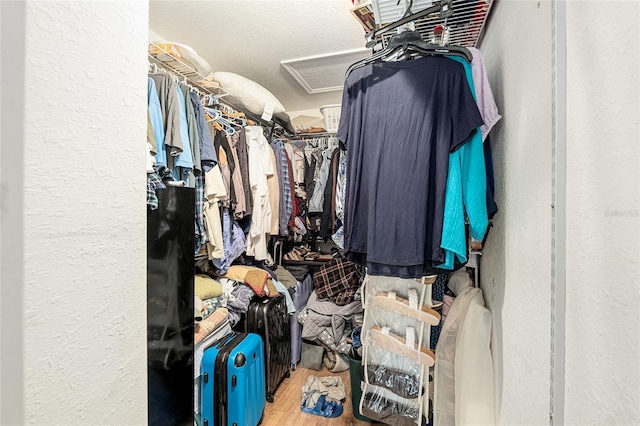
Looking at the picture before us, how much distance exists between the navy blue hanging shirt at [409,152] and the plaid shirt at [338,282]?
1.30 m

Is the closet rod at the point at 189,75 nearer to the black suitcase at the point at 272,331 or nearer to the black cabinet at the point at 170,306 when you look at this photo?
the black cabinet at the point at 170,306

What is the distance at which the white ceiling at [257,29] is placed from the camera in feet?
4.73

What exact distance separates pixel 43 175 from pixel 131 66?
29cm

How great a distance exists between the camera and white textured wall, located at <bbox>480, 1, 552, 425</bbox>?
581 mm

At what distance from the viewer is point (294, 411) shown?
1708 millimetres

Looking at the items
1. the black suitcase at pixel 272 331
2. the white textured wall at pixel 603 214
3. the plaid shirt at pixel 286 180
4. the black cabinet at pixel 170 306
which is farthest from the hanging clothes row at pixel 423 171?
the plaid shirt at pixel 286 180

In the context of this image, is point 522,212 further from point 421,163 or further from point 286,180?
point 286,180

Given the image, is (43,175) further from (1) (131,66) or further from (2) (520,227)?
(2) (520,227)

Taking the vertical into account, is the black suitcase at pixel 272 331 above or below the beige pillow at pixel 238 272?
below

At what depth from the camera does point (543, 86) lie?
1.95ft

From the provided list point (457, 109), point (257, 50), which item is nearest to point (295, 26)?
point (257, 50)

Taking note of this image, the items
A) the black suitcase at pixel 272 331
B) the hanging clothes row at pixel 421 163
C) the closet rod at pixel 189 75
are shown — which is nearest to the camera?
the hanging clothes row at pixel 421 163

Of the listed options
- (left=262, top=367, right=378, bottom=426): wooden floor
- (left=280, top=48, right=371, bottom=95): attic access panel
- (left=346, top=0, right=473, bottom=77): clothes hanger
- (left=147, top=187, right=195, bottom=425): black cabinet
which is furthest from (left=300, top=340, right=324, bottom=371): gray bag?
(left=280, top=48, right=371, bottom=95): attic access panel

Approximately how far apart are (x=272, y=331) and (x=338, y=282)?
0.63 metres
